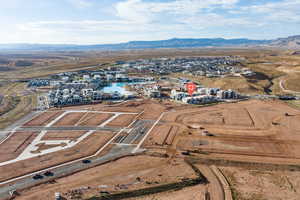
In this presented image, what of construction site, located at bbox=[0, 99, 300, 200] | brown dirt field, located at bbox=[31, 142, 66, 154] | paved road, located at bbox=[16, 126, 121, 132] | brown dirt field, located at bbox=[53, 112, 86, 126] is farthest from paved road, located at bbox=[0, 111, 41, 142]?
brown dirt field, located at bbox=[31, 142, 66, 154]

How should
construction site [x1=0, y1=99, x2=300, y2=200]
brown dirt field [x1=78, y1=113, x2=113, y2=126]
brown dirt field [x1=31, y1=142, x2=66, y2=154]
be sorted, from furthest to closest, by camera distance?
brown dirt field [x1=78, y1=113, x2=113, y2=126]
brown dirt field [x1=31, y1=142, x2=66, y2=154]
construction site [x1=0, y1=99, x2=300, y2=200]

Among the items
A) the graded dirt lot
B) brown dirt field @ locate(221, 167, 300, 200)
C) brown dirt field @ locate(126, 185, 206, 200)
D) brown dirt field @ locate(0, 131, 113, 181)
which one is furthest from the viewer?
the graded dirt lot

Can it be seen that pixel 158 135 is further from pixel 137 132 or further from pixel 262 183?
pixel 262 183

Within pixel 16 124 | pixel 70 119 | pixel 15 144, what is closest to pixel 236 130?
pixel 70 119

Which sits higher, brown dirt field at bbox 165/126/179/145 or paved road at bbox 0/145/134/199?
brown dirt field at bbox 165/126/179/145

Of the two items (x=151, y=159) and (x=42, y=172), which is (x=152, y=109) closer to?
(x=151, y=159)

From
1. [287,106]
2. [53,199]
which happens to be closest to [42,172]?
[53,199]

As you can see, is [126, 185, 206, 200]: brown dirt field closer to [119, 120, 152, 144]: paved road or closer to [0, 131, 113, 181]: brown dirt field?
[0, 131, 113, 181]: brown dirt field
